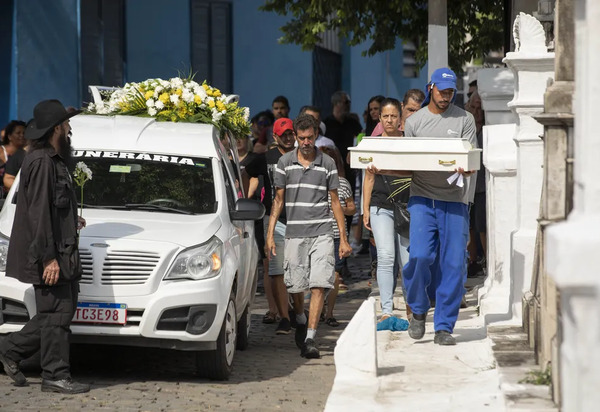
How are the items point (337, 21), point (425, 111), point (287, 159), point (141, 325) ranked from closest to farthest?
point (141, 325), point (425, 111), point (287, 159), point (337, 21)

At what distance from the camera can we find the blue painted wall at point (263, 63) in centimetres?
2452

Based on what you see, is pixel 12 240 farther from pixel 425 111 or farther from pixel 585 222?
pixel 585 222

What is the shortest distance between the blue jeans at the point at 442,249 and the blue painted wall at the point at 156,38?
41.4ft

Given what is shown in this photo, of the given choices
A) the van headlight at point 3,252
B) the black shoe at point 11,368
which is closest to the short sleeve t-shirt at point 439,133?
the van headlight at point 3,252

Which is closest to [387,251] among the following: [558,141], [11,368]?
[11,368]

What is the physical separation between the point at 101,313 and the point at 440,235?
8.24ft

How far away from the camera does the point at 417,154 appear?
9.72 meters

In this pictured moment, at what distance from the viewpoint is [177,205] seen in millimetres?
10672

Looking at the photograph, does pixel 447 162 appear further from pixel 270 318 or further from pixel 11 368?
pixel 270 318

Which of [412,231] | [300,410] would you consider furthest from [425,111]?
[300,410]

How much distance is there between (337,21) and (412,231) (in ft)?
→ 31.7

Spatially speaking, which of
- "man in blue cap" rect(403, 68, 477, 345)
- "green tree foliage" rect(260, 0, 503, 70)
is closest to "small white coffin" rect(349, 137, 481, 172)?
"man in blue cap" rect(403, 68, 477, 345)

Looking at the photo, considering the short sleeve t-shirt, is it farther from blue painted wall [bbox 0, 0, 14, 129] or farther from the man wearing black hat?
blue painted wall [bbox 0, 0, 14, 129]

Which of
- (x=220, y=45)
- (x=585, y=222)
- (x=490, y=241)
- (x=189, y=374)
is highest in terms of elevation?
(x=220, y=45)
